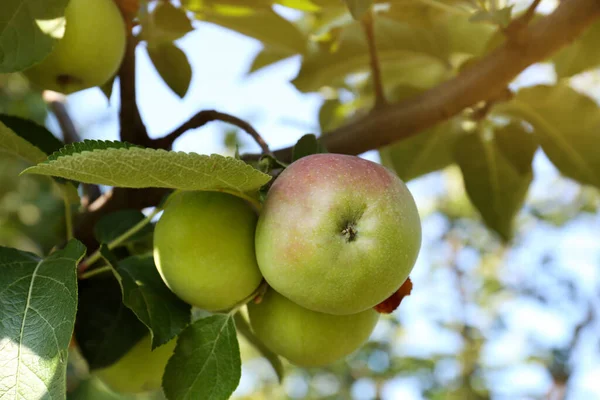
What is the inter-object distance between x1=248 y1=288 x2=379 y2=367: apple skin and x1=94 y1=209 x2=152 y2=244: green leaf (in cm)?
19

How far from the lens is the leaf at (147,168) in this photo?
0.53 meters

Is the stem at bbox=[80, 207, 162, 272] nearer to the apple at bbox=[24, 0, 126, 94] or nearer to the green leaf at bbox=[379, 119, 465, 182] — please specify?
the apple at bbox=[24, 0, 126, 94]

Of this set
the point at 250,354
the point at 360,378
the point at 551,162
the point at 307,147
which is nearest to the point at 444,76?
the point at 551,162

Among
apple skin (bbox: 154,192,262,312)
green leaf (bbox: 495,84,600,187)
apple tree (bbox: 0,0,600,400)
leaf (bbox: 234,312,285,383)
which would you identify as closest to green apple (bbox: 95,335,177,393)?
apple tree (bbox: 0,0,600,400)

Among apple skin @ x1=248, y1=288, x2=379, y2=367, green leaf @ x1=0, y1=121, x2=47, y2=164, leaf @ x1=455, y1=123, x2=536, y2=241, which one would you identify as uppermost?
green leaf @ x1=0, y1=121, x2=47, y2=164

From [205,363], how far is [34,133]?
360mm

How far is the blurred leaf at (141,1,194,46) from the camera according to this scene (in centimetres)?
86

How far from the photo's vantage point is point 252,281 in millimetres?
657

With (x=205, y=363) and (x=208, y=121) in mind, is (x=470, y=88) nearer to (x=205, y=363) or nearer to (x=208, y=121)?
(x=208, y=121)

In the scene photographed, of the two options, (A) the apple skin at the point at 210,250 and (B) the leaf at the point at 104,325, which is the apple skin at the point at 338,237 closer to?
(A) the apple skin at the point at 210,250

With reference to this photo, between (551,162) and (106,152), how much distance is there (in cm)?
86

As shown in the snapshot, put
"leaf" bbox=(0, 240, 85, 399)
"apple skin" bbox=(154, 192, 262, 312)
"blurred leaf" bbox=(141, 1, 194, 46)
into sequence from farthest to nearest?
"blurred leaf" bbox=(141, 1, 194, 46) → "apple skin" bbox=(154, 192, 262, 312) → "leaf" bbox=(0, 240, 85, 399)

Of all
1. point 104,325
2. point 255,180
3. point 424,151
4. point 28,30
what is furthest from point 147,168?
point 424,151

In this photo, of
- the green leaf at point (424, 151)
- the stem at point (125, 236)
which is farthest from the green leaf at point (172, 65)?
the green leaf at point (424, 151)
